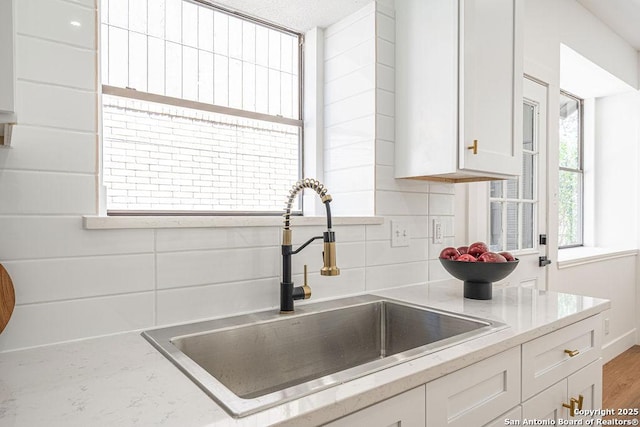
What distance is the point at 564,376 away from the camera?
1.31m

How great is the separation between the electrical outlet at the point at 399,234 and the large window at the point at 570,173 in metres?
2.47

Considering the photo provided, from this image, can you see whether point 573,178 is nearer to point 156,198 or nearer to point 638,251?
point 638,251

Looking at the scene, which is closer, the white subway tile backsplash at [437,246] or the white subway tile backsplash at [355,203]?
the white subway tile backsplash at [355,203]

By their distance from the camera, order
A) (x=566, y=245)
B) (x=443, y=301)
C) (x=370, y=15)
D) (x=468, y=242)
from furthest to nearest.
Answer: (x=566, y=245), (x=468, y=242), (x=370, y=15), (x=443, y=301)

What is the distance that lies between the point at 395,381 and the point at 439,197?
128cm

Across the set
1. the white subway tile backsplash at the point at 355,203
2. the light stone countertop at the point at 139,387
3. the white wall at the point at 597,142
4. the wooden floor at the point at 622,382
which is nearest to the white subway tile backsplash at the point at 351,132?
the white subway tile backsplash at the point at 355,203

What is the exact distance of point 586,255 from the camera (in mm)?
3145

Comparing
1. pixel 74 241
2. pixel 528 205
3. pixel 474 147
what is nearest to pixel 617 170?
pixel 528 205

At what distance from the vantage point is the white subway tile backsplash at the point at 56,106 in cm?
101

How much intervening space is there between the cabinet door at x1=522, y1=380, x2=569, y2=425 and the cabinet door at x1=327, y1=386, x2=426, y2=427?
1.53ft

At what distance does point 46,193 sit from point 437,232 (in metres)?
1.53

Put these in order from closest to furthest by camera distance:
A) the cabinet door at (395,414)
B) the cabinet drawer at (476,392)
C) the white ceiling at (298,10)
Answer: the cabinet door at (395,414)
the cabinet drawer at (476,392)
the white ceiling at (298,10)

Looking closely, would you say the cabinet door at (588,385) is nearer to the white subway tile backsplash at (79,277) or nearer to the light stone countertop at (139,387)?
the light stone countertop at (139,387)

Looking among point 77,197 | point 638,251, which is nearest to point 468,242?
point 77,197
